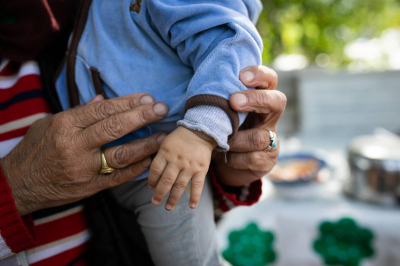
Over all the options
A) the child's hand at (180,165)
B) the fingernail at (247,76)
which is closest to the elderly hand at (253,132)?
the fingernail at (247,76)

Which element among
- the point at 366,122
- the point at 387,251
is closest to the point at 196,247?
the point at 387,251

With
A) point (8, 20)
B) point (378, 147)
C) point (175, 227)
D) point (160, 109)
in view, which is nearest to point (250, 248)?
point (378, 147)

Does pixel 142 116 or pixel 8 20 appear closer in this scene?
pixel 142 116

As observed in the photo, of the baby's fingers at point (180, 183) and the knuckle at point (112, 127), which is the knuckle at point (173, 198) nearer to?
the baby's fingers at point (180, 183)

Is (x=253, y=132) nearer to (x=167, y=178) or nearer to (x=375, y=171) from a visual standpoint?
(x=167, y=178)

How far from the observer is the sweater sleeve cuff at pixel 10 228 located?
0.71 metres

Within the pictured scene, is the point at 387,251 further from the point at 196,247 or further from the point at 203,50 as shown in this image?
the point at 203,50

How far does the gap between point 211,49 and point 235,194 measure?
44 cm

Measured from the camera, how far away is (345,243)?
186cm

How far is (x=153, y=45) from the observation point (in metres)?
0.77

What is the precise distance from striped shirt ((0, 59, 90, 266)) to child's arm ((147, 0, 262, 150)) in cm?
37

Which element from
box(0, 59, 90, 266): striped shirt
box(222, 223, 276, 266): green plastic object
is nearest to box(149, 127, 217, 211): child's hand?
box(0, 59, 90, 266): striped shirt

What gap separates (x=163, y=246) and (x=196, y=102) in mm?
431

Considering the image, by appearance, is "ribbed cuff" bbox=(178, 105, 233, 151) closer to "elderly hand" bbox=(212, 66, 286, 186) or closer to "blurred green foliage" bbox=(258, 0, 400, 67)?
"elderly hand" bbox=(212, 66, 286, 186)
